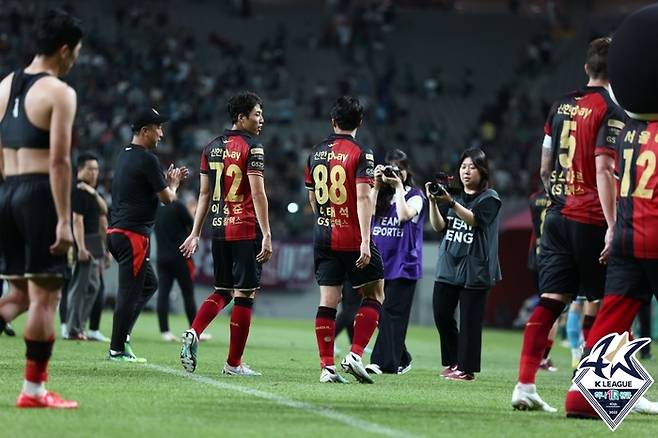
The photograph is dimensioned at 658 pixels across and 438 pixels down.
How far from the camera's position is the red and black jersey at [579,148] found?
28.7ft

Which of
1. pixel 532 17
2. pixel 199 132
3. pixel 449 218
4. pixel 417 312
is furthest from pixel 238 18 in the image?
pixel 449 218

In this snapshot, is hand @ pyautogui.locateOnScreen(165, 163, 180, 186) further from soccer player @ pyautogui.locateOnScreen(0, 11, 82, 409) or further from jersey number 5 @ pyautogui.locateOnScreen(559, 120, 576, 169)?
jersey number 5 @ pyautogui.locateOnScreen(559, 120, 576, 169)

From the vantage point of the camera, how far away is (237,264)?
11445 millimetres

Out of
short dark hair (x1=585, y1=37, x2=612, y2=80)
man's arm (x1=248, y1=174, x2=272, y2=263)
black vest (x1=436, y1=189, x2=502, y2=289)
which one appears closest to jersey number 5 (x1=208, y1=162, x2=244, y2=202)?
man's arm (x1=248, y1=174, x2=272, y2=263)

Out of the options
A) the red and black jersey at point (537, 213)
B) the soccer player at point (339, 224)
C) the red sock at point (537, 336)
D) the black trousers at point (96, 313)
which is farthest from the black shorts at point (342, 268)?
the black trousers at point (96, 313)

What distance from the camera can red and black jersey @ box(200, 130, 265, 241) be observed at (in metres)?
11.4

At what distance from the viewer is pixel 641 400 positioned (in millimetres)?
8977

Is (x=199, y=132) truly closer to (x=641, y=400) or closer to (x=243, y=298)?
(x=243, y=298)

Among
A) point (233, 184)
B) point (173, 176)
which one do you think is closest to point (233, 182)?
point (233, 184)

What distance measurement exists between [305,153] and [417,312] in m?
6.86

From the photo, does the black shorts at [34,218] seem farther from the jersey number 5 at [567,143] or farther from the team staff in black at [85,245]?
the team staff in black at [85,245]

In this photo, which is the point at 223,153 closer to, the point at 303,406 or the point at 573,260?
the point at 303,406

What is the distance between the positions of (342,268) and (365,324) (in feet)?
1.79

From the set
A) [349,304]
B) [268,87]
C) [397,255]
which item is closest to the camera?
[397,255]
